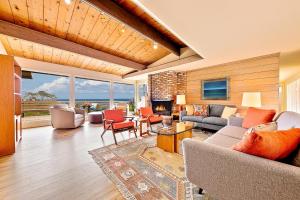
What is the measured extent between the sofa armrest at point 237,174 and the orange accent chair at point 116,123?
7.25 feet

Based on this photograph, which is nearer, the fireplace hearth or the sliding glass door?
the fireplace hearth

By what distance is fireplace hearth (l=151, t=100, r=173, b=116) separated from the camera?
19.7 ft

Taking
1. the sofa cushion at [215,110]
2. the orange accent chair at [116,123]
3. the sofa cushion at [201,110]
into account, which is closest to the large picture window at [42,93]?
the orange accent chair at [116,123]

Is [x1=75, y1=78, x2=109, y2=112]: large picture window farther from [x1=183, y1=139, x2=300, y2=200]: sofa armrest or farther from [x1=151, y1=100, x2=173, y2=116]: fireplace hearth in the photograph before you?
[x1=183, y1=139, x2=300, y2=200]: sofa armrest

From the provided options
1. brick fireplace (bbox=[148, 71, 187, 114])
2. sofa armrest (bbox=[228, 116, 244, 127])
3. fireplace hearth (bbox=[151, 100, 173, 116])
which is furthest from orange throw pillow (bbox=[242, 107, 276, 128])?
fireplace hearth (bbox=[151, 100, 173, 116])

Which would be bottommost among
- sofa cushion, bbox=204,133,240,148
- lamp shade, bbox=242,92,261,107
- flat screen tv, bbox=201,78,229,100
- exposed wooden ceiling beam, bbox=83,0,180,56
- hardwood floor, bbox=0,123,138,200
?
hardwood floor, bbox=0,123,138,200

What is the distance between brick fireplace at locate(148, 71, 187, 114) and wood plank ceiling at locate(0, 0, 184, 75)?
44.5 inches

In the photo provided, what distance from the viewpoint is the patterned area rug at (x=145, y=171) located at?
5.01 feet

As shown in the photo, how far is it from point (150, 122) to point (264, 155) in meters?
3.24

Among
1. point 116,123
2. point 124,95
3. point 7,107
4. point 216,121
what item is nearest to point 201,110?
point 216,121

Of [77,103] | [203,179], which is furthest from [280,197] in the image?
[77,103]

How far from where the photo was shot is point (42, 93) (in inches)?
218

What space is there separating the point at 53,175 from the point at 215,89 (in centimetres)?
495

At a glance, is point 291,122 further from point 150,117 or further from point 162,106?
point 162,106
